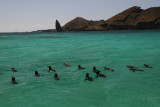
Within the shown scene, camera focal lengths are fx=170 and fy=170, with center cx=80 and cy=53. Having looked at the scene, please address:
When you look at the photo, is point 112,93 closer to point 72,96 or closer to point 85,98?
point 85,98

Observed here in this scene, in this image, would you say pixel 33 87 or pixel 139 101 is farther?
pixel 33 87

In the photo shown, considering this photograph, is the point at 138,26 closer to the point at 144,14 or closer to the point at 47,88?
the point at 144,14

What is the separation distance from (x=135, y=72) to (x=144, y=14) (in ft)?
455

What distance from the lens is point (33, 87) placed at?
13.7 metres

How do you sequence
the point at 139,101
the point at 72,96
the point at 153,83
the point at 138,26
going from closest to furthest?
1. the point at 139,101
2. the point at 72,96
3. the point at 153,83
4. the point at 138,26

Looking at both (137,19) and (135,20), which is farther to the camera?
(135,20)

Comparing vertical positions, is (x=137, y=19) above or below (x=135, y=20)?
above

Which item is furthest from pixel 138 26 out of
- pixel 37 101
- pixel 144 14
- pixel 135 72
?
pixel 37 101

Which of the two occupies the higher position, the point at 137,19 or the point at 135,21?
the point at 137,19


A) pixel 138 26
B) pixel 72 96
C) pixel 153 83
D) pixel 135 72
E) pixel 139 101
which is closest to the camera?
pixel 139 101

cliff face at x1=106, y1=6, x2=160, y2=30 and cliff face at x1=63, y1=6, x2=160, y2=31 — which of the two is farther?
cliff face at x1=63, y1=6, x2=160, y2=31

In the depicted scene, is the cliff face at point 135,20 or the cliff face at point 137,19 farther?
the cliff face at point 135,20

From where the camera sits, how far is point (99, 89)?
12984mm

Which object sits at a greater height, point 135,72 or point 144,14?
point 144,14
